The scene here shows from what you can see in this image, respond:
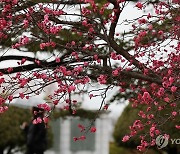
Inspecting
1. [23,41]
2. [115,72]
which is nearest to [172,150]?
[115,72]

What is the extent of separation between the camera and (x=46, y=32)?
217 inches

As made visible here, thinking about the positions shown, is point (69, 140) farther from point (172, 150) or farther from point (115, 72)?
point (115, 72)

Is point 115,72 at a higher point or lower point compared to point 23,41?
lower

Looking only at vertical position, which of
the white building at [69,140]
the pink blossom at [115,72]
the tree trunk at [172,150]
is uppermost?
the pink blossom at [115,72]

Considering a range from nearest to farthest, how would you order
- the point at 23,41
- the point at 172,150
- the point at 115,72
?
1. the point at 115,72
2. the point at 23,41
3. the point at 172,150

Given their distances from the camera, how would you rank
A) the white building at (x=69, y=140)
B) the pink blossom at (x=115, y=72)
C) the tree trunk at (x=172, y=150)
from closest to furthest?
the pink blossom at (x=115, y=72), the tree trunk at (x=172, y=150), the white building at (x=69, y=140)

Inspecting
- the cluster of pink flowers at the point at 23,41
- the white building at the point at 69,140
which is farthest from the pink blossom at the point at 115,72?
the white building at the point at 69,140

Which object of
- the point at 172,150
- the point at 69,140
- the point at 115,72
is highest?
the point at 115,72

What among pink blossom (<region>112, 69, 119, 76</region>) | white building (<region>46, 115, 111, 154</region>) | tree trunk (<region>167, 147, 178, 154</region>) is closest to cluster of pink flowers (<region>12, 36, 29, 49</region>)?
pink blossom (<region>112, 69, 119, 76</region>)

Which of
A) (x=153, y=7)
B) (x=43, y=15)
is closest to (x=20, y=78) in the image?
(x=43, y=15)

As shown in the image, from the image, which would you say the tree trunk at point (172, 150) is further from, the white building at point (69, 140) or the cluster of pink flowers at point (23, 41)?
the cluster of pink flowers at point (23, 41)

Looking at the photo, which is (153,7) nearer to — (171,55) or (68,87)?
(171,55)

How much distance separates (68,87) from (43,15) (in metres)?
0.77

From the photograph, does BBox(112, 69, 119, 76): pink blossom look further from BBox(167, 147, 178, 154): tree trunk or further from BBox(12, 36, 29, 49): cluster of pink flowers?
BBox(167, 147, 178, 154): tree trunk
